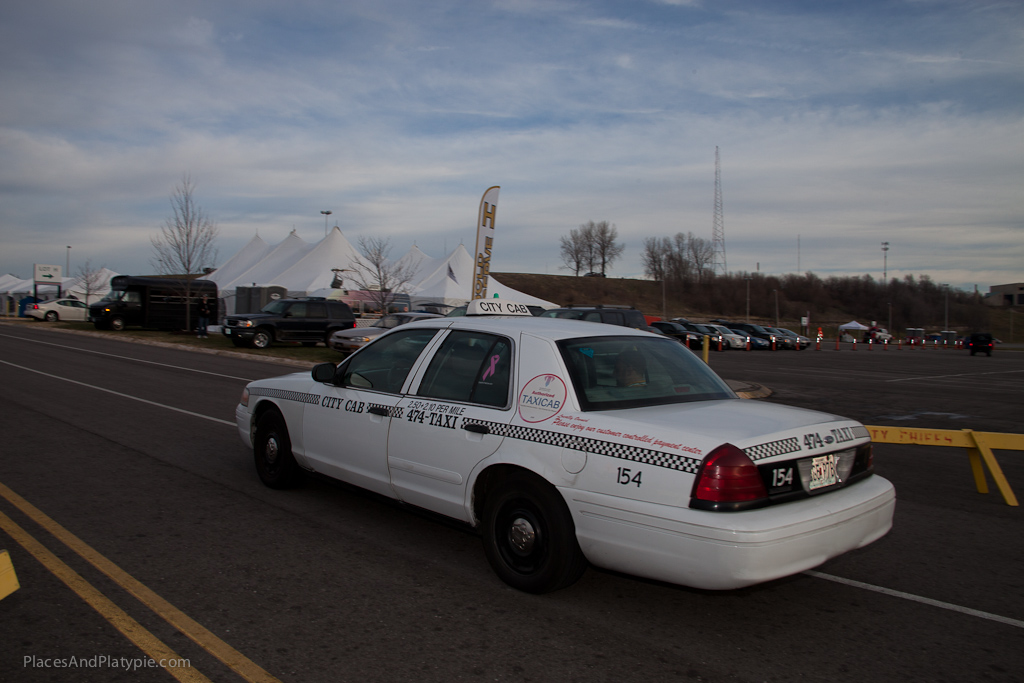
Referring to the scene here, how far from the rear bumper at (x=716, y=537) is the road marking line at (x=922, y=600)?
30 centimetres

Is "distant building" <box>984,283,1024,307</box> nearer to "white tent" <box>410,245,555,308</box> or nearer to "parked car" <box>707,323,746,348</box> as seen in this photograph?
"parked car" <box>707,323,746,348</box>

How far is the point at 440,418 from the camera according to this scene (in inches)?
165

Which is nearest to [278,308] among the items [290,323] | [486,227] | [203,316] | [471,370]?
[290,323]

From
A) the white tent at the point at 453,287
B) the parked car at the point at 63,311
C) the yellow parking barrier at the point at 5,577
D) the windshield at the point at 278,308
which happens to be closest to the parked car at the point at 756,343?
the white tent at the point at 453,287

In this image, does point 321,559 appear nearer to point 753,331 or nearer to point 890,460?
point 890,460

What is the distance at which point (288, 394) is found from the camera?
561cm

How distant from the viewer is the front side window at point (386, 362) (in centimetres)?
476

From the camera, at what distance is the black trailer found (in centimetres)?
3366

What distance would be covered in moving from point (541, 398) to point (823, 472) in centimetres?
150

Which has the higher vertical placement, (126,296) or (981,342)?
(126,296)

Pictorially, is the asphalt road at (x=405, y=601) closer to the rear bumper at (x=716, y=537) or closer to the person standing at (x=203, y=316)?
the rear bumper at (x=716, y=537)

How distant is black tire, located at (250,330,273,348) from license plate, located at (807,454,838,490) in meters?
22.9

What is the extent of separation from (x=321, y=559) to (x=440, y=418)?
3.81 ft

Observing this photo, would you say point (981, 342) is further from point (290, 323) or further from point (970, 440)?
point (970, 440)
